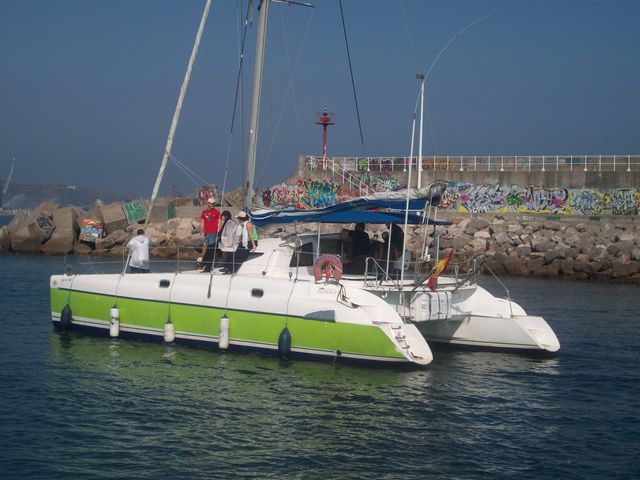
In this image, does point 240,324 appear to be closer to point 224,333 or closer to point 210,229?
point 224,333

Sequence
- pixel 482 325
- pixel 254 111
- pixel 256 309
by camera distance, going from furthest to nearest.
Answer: pixel 254 111 → pixel 482 325 → pixel 256 309

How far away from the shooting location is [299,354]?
43.6 ft

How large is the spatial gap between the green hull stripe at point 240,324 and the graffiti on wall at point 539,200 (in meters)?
21.8

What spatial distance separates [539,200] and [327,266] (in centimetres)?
2571

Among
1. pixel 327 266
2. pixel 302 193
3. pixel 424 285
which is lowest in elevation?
pixel 424 285

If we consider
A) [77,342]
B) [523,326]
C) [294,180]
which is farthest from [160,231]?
[523,326]

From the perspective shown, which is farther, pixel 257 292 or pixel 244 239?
pixel 244 239

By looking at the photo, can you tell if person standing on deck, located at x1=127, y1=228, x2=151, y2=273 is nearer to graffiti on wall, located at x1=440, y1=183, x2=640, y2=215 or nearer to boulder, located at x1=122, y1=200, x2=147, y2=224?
graffiti on wall, located at x1=440, y1=183, x2=640, y2=215

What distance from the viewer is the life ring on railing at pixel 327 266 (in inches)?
526

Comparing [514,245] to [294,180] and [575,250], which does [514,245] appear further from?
[294,180]

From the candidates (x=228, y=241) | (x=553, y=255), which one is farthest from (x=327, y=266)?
(x=553, y=255)

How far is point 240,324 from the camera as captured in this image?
45.2 feet

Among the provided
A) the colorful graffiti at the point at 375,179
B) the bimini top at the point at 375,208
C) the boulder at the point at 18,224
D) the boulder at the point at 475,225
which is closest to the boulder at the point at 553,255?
the boulder at the point at 475,225

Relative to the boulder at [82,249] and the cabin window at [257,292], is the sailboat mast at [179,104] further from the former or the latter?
the boulder at [82,249]
